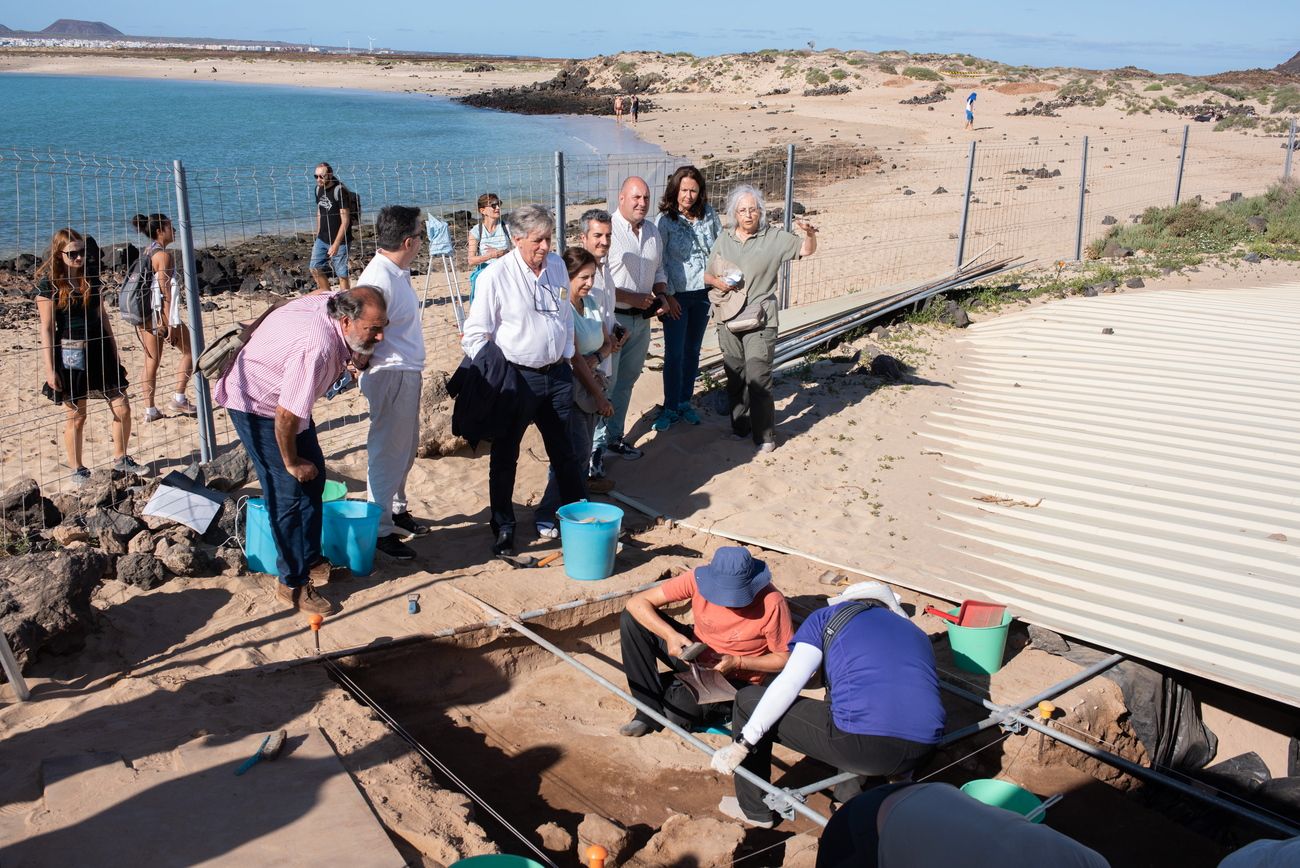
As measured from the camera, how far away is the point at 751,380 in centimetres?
785

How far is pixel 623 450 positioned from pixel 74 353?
377 centimetres

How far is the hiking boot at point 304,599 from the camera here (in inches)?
211

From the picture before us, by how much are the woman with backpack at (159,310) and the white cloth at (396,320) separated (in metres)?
2.96

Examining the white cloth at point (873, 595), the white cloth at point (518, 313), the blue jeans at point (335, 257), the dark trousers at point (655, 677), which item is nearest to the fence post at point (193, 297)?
the white cloth at point (518, 313)

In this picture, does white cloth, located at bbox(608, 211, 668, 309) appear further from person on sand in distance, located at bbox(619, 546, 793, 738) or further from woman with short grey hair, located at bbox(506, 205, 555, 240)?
person on sand in distance, located at bbox(619, 546, 793, 738)

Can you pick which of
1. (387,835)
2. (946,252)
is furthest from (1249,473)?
(946,252)

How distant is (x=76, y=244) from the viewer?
6.76m

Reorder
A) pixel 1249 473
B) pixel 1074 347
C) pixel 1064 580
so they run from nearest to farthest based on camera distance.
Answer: pixel 1064 580
pixel 1249 473
pixel 1074 347

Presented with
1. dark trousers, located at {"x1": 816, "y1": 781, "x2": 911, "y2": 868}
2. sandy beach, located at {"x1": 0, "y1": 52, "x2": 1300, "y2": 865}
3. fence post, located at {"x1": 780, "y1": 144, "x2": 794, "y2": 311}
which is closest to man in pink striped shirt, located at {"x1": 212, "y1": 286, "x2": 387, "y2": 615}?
sandy beach, located at {"x1": 0, "y1": 52, "x2": 1300, "y2": 865}

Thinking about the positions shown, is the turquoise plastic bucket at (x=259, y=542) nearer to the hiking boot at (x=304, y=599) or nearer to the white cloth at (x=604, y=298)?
the hiking boot at (x=304, y=599)

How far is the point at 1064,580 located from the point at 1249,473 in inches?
87.7

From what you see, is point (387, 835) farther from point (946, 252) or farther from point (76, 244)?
point (946, 252)

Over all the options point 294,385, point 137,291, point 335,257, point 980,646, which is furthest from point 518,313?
point 335,257

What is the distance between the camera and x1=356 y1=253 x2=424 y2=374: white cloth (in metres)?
5.61
